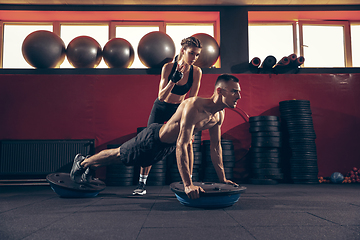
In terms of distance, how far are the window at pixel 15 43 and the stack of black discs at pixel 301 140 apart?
571cm

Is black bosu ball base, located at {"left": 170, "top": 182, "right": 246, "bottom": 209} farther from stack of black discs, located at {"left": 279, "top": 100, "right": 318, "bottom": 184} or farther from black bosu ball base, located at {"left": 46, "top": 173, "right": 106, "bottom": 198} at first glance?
stack of black discs, located at {"left": 279, "top": 100, "right": 318, "bottom": 184}

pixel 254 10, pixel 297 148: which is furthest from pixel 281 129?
pixel 254 10

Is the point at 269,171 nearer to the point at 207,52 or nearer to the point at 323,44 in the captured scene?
the point at 207,52

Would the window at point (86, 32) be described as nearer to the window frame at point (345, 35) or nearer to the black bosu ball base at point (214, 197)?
the window frame at point (345, 35)

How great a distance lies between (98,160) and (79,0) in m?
4.30

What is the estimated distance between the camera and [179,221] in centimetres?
185

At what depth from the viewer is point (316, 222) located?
1789mm

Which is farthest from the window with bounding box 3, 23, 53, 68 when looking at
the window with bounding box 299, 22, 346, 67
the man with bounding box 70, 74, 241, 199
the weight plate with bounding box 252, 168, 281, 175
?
the window with bounding box 299, 22, 346, 67

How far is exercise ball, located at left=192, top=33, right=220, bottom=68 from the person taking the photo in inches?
198

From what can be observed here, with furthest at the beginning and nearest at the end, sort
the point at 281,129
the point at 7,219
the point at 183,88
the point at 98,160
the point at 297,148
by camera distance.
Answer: the point at 281,129 < the point at 297,148 < the point at 183,88 < the point at 98,160 < the point at 7,219

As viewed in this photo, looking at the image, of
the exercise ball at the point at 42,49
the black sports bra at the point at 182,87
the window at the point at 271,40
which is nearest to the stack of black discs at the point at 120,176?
the black sports bra at the point at 182,87

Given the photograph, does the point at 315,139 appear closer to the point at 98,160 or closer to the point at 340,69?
the point at 340,69

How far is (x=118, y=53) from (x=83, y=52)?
27.1 inches

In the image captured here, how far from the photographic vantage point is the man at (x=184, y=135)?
216 cm
